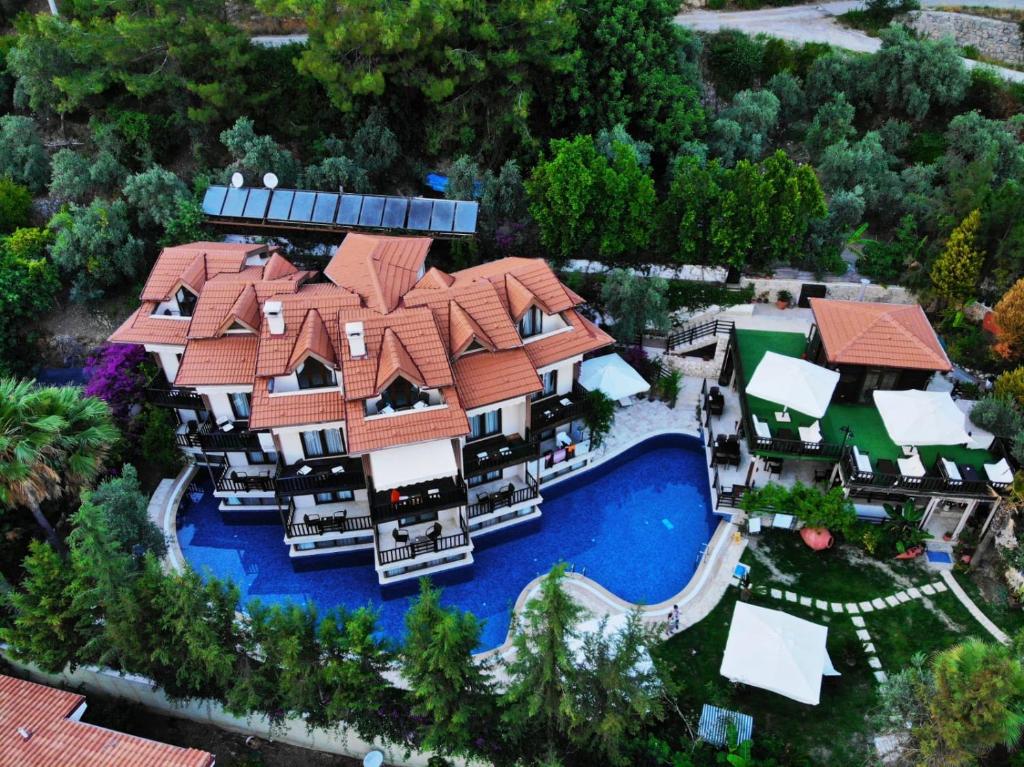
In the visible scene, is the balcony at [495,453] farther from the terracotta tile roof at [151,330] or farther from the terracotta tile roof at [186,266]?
the terracotta tile roof at [186,266]

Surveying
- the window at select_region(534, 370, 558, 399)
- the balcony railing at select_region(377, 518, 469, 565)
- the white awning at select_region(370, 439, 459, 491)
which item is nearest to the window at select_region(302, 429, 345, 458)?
the white awning at select_region(370, 439, 459, 491)

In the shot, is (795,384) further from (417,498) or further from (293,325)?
(293,325)

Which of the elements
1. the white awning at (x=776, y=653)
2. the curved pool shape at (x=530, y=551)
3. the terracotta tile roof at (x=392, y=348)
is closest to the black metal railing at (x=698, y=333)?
the curved pool shape at (x=530, y=551)

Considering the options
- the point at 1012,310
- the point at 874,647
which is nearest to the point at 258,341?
the point at 874,647

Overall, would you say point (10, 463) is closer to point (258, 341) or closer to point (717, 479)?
point (258, 341)

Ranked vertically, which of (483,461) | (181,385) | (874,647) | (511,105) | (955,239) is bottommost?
(874,647)

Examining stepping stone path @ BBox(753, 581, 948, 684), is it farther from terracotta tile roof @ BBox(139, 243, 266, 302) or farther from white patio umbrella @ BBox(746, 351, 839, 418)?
terracotta tile roof @ BBox(139, 243, 266, 302)
